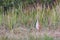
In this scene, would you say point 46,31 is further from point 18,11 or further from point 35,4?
point 35,4

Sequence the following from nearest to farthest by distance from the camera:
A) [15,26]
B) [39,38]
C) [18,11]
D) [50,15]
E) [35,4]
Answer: [39,38]
[15,26]
[50,15]
[18,11]
[35,4]

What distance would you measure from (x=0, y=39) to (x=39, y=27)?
1486 mm

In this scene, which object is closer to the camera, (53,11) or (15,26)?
(15,26)

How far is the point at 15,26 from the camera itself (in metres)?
8.55

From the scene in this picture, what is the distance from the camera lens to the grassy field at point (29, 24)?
7403 millimetres

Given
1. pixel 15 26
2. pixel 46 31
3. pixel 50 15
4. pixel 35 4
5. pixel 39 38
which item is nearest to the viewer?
pixel 39 38

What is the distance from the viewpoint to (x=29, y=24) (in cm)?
874

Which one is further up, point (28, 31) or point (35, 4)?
point (35, 4)

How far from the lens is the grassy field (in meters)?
7.40

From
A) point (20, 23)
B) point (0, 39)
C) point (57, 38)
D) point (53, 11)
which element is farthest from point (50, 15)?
point (0, 39)

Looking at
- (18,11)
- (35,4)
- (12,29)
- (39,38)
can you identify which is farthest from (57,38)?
(35,4)

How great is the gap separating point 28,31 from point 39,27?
1.23 feet

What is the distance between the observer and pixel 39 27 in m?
8.23

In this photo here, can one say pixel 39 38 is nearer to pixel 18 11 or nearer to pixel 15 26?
pixel 15 26
